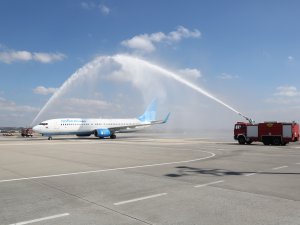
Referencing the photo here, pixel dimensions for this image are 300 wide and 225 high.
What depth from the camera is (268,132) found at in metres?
37.5

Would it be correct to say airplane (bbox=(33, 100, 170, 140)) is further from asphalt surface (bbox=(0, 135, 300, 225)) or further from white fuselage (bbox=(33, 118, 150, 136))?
asphalt surface (bbox=(0, 135, 300, 225))

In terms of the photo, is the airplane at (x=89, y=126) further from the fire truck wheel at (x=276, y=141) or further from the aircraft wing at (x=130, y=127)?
the fire truck wheel at (x=276, y=141)

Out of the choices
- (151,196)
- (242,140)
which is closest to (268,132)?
(242,140)

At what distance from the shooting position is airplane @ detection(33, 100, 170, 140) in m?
52.6

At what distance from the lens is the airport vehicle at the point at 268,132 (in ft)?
120

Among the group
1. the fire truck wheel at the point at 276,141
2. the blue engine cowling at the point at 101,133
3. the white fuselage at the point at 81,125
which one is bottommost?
the fire truck wheel at the point at 276,141

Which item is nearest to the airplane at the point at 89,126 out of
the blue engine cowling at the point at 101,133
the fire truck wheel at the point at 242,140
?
the blue engine cowling at the point at 101,133

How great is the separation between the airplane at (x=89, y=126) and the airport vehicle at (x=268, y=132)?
26.9 meters

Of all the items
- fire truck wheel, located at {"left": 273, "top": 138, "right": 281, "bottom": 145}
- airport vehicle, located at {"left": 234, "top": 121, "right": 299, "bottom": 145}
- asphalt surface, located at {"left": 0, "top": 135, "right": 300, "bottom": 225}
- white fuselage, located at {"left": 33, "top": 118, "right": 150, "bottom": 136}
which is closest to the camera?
asphalt surface, located at {"left": 0, "top": 135, "right": 300, "bottom": 225}

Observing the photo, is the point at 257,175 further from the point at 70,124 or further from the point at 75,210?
the point at 70,124

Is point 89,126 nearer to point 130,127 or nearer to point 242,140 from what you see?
point 130,127

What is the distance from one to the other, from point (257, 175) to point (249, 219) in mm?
6756

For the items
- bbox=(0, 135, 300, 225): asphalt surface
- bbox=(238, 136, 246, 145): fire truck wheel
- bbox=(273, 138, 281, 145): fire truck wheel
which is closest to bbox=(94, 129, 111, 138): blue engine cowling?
bbox=(238, 136, 246, 145): fire truck wheel

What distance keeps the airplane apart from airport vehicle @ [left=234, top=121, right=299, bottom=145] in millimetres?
26889
